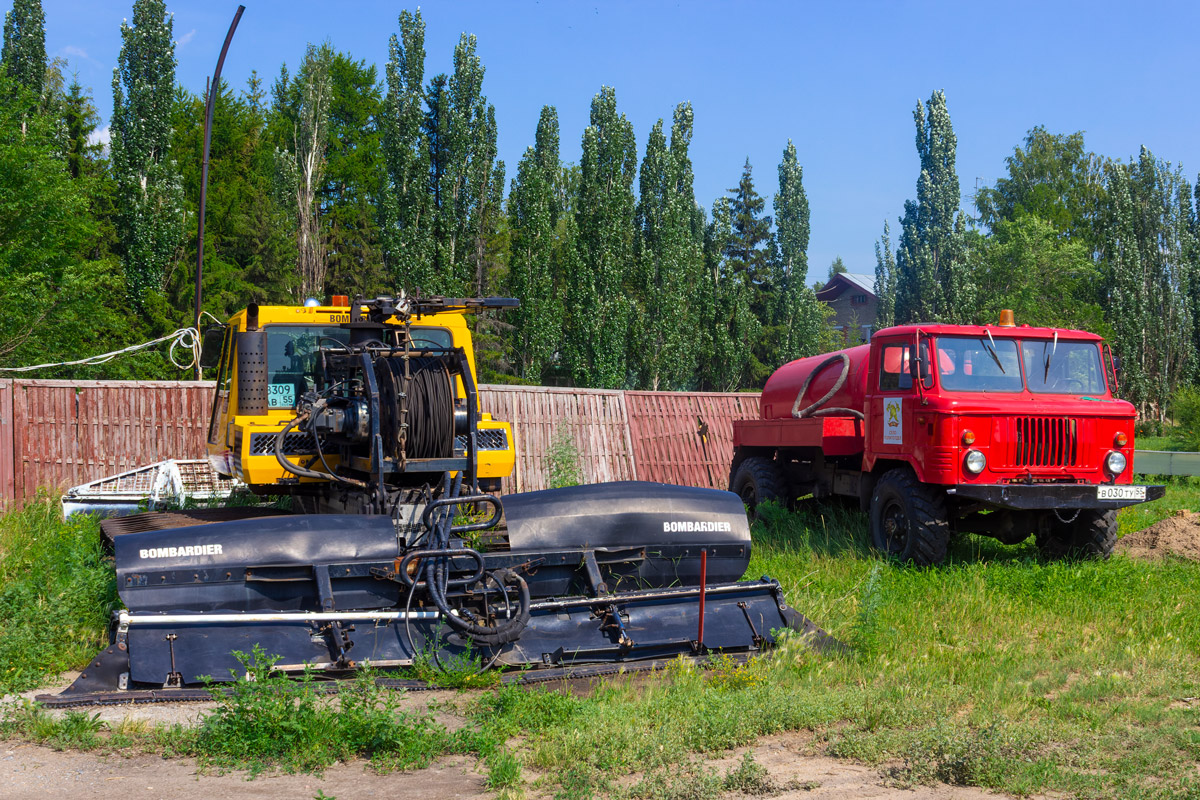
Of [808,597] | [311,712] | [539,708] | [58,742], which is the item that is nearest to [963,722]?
[539,708]

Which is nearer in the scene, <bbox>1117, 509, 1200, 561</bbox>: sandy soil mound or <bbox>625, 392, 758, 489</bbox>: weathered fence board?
<bbox>1117, 509, 1200, 561</bbox>: sandy soil mound

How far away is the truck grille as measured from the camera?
9633 millimetres

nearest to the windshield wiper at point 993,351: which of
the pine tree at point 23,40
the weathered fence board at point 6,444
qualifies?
the weathered fence board at point 6,444

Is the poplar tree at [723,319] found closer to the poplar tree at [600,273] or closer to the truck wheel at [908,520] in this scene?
the poplar tree at [600,273]

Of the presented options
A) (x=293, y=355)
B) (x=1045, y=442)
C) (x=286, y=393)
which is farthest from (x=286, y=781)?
(x=1045, y=442)

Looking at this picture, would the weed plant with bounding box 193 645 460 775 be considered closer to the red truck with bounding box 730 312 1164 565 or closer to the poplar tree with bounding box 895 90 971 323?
the red truck with bounding box 730 312 1164 565

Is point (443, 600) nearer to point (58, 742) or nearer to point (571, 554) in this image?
point (571, 554)

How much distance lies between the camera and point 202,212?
1820 centimetres

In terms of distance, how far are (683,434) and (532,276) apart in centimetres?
1614

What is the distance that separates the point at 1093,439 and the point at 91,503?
10558 millimetres

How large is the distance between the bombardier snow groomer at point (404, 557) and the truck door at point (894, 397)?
11.4ft

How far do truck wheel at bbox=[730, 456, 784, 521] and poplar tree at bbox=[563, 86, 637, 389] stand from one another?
20.1 m

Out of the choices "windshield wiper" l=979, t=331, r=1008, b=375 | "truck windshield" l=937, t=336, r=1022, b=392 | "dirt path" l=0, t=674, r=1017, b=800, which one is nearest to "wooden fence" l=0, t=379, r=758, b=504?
"truck windshield" l=937, t=336, r=1022, b=392

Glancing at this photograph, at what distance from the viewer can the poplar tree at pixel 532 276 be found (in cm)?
3266
